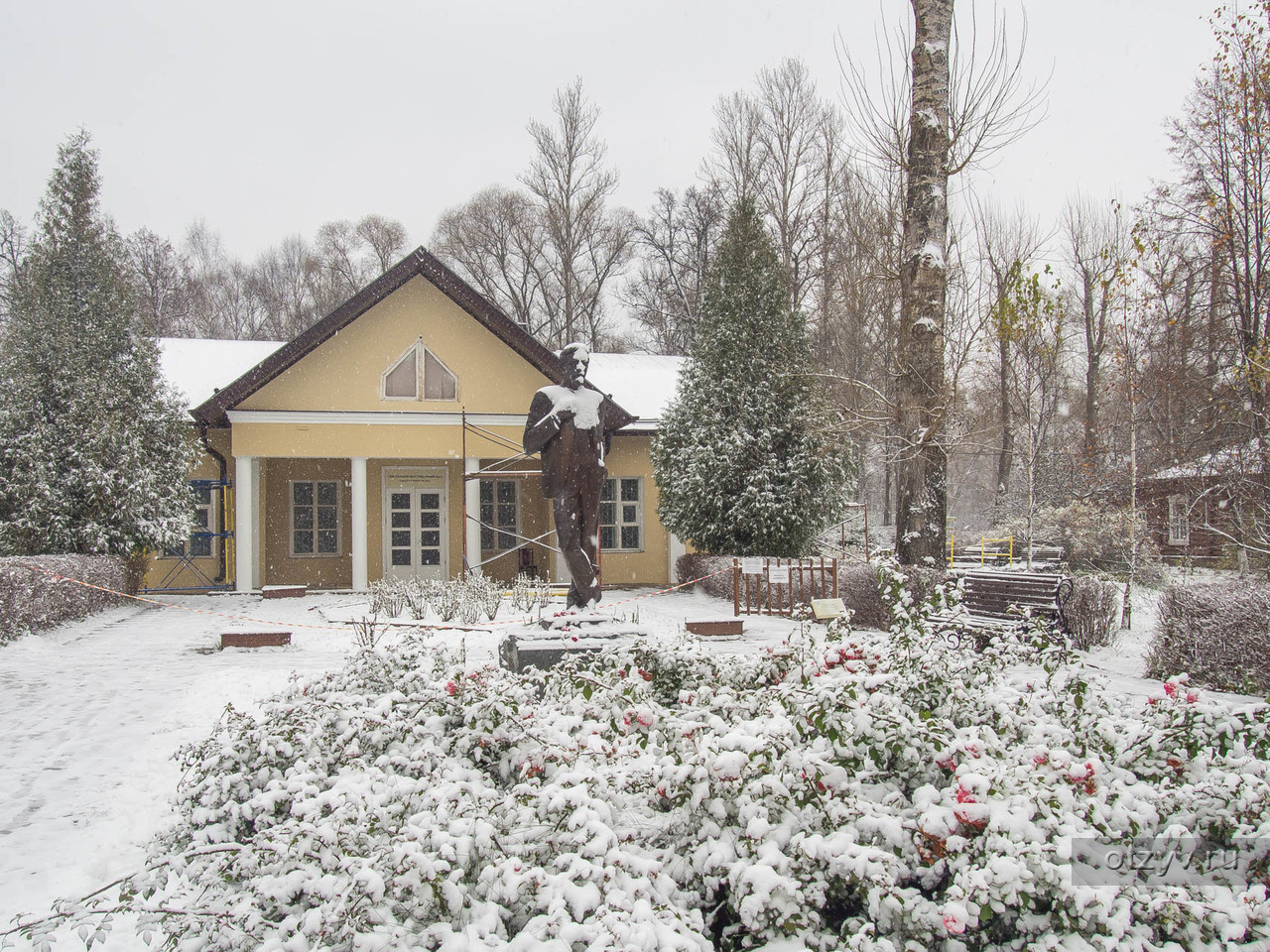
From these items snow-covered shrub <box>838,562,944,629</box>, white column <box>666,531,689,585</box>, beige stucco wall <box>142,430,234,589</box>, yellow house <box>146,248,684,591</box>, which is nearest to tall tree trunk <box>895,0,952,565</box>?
snow-covered shrub <box>838,562,944,629</box>

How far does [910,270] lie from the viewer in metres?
10.7

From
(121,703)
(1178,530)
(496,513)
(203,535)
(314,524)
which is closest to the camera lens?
(121,703)

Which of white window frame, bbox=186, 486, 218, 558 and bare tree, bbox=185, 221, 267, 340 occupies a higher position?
bare tree, bbox=185, 221, 267, 340

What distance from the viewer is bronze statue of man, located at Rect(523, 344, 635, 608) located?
7.38m

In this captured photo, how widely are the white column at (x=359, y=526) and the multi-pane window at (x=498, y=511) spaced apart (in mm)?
2897

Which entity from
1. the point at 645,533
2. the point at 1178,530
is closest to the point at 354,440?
the point at 645,533

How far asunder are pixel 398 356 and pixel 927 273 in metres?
10.5

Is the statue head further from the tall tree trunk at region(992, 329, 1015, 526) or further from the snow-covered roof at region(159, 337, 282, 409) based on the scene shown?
the tall tree trunk at region(992, 329, 1015, 526)

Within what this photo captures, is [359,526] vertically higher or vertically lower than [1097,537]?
higher

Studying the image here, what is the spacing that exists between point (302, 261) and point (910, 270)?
3218cm

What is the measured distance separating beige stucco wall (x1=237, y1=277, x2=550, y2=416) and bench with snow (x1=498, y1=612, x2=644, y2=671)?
1051 centimetres

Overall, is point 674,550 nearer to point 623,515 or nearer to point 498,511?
point 623,515

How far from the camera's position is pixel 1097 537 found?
21984mm

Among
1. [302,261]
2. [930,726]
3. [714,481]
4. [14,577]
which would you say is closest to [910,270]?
[714,481]
